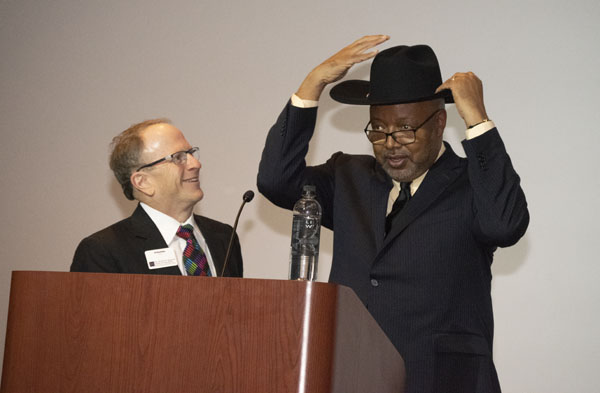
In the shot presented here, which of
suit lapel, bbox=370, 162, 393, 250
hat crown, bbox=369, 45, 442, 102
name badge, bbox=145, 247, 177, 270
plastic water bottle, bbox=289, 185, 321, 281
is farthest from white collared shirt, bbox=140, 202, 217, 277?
hat crown, bbox=369, 45, 442, 102

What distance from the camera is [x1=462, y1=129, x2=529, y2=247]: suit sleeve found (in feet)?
8.07

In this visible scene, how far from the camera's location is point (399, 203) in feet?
9.03

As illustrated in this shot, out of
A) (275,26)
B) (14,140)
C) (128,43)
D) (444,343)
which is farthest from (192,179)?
(14,140)

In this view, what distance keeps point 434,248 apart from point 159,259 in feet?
3.31

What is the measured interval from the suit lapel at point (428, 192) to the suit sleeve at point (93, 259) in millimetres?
1013

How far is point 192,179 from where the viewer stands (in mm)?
3023

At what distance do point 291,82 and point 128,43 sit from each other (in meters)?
1.14

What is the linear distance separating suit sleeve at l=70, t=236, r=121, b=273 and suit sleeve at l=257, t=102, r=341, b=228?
2.11 feet

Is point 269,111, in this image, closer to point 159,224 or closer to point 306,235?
point 306,235

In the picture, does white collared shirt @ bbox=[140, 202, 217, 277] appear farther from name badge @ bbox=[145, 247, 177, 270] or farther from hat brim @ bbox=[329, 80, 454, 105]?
hat brim @ bbox=[329, 80, 454, 105]

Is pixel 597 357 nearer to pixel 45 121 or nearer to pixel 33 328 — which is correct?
pixel 33 328

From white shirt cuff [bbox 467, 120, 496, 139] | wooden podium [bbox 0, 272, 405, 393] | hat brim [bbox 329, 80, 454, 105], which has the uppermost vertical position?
hat brim [bbox 329, 80, 454, 105]

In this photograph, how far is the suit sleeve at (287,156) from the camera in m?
2.71

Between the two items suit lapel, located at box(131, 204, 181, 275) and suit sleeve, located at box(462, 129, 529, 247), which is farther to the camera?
suit lapel, located at box(131, 204, 181, 275)
